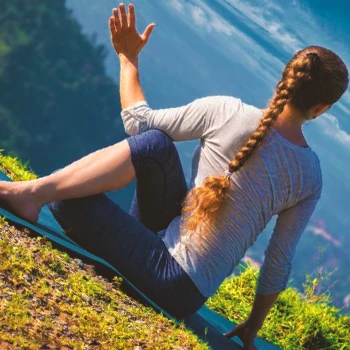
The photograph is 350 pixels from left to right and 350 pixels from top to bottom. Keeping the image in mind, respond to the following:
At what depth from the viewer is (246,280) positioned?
6828mm

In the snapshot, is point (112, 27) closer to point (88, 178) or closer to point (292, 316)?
point (88, 178)

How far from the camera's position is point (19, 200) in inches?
117

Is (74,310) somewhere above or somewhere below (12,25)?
above

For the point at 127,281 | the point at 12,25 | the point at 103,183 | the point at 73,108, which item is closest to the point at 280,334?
the point at 127,281

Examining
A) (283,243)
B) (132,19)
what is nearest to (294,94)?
(283,243)

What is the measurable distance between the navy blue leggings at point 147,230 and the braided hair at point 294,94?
0.66 feet

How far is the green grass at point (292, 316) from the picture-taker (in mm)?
5750

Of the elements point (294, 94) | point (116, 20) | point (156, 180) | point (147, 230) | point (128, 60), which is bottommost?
point (147, 230)

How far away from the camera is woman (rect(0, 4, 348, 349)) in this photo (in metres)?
2.73

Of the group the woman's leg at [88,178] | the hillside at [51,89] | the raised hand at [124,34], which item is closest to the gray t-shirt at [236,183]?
the woman's leg at [88,178]

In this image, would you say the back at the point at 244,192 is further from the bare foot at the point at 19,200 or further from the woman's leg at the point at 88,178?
the bare foot at the point at 19,200

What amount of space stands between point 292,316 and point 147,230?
342 cm

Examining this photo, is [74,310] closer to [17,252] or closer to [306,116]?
[17,252]

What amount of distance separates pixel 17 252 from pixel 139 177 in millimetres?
589
